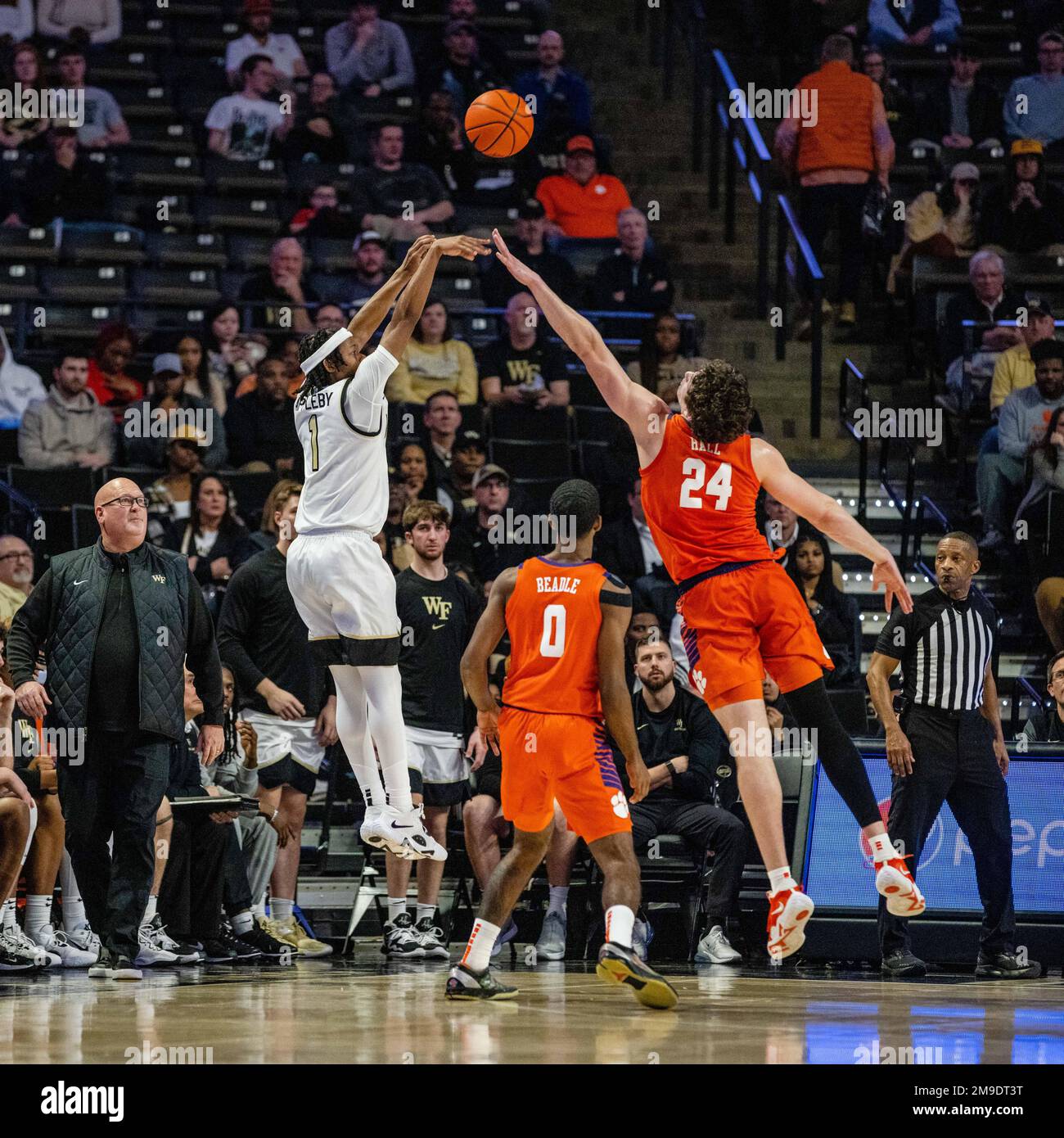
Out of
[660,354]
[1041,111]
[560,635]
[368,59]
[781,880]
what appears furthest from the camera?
[368,59]

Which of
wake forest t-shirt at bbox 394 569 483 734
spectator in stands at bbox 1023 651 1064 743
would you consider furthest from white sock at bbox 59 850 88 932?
spectator in stands at bbox 1023 651 1064 743

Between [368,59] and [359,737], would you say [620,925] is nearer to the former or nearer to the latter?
[359,737]

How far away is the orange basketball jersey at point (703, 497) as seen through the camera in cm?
749

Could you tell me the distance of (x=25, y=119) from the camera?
51.8ft

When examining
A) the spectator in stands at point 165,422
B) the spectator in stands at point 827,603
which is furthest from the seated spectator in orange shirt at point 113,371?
the spectator in stands at point 827,603

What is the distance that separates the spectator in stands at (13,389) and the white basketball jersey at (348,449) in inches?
231

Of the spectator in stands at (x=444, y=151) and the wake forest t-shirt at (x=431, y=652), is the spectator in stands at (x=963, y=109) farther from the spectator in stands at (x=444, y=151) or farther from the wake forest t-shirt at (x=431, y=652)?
the wake forest t-shirt at (x=431, y=652)

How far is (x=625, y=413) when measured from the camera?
298 inches

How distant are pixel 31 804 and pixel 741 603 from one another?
3.80 m

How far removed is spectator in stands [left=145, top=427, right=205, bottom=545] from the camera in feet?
39.7

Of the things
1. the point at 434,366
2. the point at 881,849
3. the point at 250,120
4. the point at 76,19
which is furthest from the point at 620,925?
the point at 76,19

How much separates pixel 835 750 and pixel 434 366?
22.8ft
